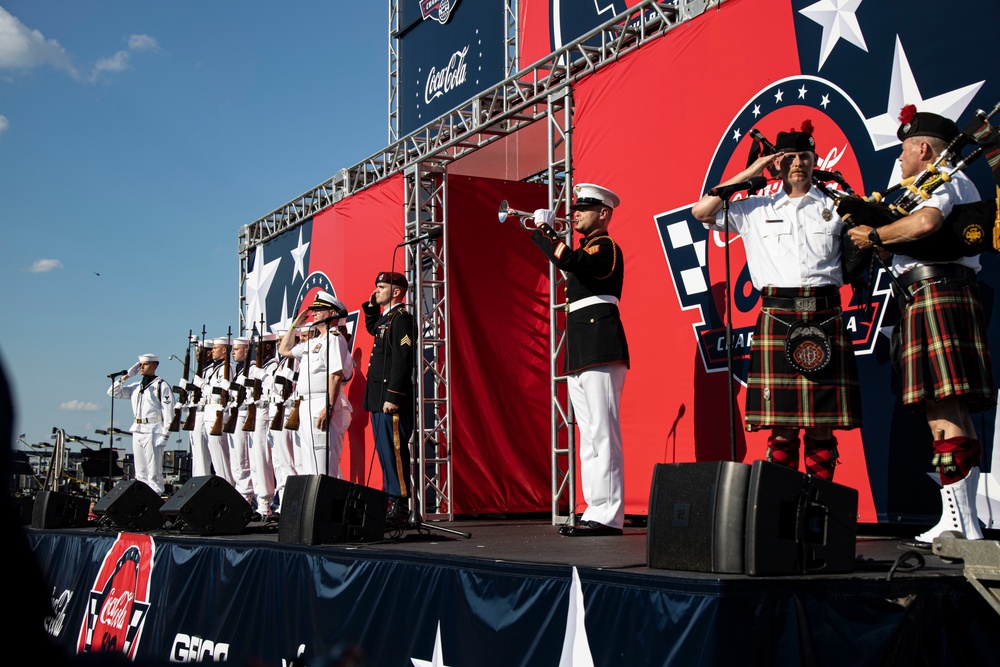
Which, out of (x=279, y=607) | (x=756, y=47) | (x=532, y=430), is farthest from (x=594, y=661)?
(x=532, y=430)

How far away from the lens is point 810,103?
16.6ft

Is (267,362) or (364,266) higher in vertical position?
(364,266)

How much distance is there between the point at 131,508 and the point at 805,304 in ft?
17.5

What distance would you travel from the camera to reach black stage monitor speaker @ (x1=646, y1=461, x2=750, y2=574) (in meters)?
2.82

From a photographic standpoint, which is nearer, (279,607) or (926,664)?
(926,664)

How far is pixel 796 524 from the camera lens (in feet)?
9.52

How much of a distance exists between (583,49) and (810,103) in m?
1.94

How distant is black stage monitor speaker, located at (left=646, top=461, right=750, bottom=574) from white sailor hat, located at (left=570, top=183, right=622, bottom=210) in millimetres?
2455

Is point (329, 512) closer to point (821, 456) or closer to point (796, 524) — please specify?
point (821, 456)

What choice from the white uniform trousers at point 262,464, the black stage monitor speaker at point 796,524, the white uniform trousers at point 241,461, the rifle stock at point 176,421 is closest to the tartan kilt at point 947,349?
the black stage monitor speaker at point 796,524

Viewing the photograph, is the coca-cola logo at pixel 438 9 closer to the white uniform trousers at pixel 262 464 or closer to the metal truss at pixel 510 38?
the metal truss at pixel 510 38

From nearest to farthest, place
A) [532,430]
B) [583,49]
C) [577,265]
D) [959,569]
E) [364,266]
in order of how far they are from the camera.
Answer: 1. [959,569]
2. [577,265]
3. [583,49]
4. [532,430]
5. [364,266]

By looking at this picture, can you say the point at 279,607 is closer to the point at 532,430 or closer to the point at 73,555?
the point at 73,555

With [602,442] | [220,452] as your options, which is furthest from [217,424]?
[602,442]
